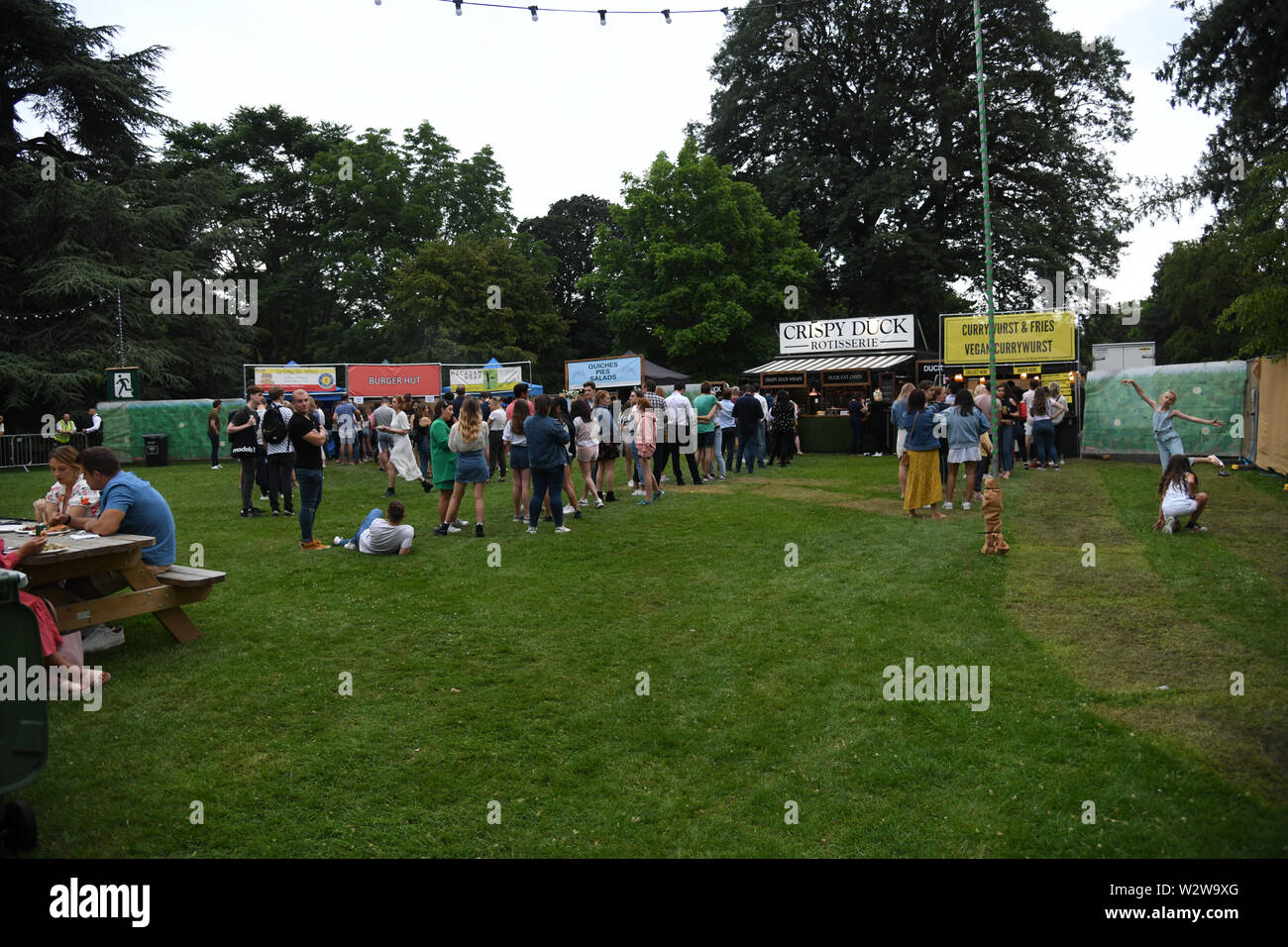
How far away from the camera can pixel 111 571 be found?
6.95 metres

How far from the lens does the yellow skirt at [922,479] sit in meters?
13.0

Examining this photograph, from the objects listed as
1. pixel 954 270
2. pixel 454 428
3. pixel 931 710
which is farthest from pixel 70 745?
pixel 954 270

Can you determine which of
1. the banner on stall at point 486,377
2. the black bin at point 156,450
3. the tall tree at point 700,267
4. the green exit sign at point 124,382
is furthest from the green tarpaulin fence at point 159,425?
the tall tree at point 700,267

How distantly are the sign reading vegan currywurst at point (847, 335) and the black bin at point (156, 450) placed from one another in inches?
766

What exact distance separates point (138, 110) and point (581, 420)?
110ft

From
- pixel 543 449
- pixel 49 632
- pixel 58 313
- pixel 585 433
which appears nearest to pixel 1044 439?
pixel 585 433

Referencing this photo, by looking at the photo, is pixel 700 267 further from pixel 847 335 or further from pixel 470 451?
pixel 470 451

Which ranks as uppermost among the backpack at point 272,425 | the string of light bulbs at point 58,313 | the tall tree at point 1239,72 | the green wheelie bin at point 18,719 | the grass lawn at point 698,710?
the tall tree at point 1239,72

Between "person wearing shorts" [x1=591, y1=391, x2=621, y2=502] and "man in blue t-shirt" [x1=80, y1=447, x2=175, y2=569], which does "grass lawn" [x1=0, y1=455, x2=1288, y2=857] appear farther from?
"person wearing shorts" [x1=591, y1=391, x2=621, y2=502]

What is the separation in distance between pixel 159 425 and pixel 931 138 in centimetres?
3171

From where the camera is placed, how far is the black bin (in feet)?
92.5

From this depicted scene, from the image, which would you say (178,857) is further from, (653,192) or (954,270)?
(653,192)

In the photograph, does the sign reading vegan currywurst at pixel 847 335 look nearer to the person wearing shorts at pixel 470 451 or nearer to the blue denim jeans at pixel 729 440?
the blue denim jeans at pixel 729 440

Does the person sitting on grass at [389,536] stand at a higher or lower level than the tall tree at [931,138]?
lower
